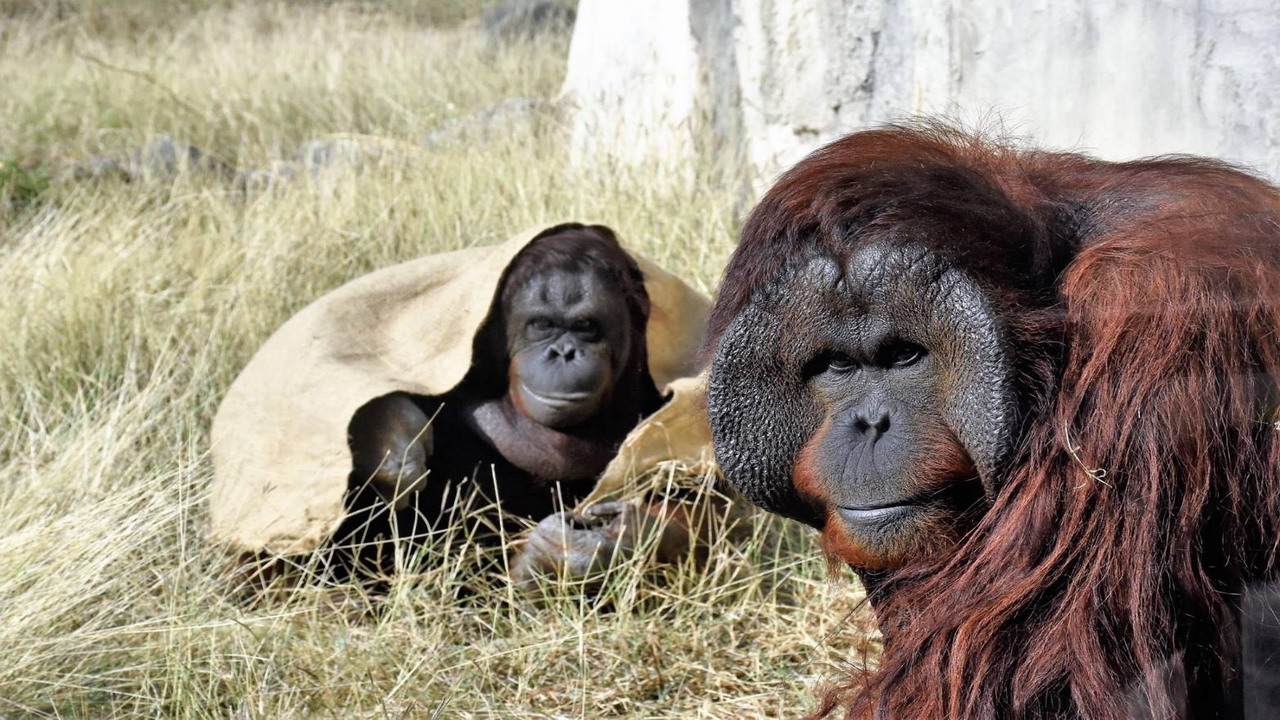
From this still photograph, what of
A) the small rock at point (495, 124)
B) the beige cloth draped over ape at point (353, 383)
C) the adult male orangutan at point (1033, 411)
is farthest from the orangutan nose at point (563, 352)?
the small rock at point (495, 124)

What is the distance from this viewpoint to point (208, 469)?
3689mm

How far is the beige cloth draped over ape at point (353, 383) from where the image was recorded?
3.32m

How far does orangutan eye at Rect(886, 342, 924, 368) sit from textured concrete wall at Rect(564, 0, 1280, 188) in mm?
774

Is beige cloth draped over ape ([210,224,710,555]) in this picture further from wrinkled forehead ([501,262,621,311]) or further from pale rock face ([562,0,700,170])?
pale rock face ([562,0,700,170])

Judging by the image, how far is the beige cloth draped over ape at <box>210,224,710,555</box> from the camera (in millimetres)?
3324

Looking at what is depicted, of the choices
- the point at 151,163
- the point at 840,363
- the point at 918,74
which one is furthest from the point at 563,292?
the point at 151,163

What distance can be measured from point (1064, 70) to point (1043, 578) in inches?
70.1

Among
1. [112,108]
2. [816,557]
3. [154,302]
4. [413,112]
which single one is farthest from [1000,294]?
[112,108]

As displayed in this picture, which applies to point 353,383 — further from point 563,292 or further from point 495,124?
point 495,124

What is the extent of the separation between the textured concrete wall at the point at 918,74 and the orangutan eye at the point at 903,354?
774 mm

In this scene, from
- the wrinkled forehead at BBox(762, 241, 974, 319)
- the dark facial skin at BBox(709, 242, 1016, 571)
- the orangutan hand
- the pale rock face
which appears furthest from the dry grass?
the wrinkled forehead at BBox(762, 241, 974, 319)

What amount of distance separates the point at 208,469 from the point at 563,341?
3.35 feet

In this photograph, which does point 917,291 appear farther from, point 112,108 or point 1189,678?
point 112,108

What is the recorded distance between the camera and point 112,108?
24.7 feet
